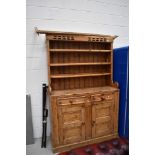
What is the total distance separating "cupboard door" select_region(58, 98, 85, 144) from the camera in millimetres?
2373

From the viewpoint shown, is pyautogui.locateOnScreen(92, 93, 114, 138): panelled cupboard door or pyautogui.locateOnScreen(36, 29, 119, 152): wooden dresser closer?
pyautogui.locateOnScreen(36, 29, 119, 152): wooden dresser

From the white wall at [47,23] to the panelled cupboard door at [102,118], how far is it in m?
1.00

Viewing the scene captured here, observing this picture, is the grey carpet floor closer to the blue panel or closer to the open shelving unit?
the open shelving unit

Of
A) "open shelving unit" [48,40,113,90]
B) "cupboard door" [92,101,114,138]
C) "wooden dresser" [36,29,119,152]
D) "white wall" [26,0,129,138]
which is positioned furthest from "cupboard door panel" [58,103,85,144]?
"white wall" [26,0,129,138]

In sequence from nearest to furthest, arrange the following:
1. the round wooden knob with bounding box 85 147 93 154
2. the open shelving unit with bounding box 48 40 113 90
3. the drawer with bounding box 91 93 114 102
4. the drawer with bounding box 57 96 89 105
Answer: the round wooden knob with bounding box 85 147 93 154
the drawer with bounding box 57 96 89 105
the drawer with bounding box 91 93 114 102
the open shelving unit with bounding box 48 40 113 90

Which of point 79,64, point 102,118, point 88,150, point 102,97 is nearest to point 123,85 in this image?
point 102,97

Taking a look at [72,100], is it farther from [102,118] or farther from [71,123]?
[102,118]

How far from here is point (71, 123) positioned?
2.43m

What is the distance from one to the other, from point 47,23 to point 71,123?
1860mm

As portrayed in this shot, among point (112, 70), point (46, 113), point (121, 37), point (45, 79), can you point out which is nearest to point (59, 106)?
point (46, 113)

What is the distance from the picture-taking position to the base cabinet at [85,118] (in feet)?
7.80

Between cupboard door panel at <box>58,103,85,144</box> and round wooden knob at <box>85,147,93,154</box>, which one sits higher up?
cupboard door panel at <box>58,103,85,144</box>
